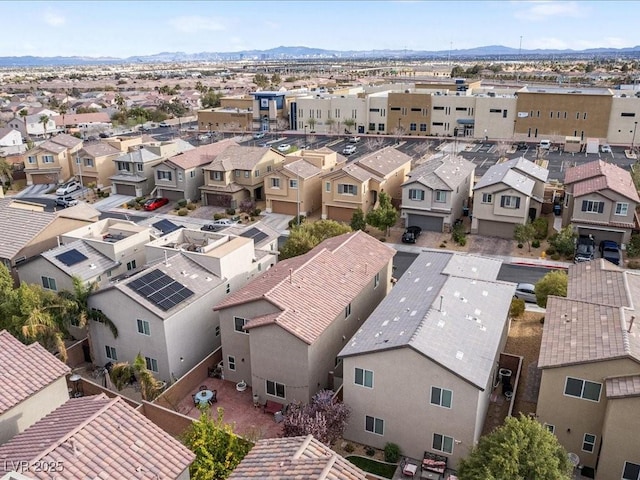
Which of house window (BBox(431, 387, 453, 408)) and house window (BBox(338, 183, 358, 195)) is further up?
house window (BBox(338, 183, 358, 195))

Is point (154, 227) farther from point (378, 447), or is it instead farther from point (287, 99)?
point (287, 99)

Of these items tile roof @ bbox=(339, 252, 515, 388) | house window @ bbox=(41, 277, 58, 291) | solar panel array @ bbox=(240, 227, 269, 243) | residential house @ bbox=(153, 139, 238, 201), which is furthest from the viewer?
residential house @ bbox=(153, 139, 238, 201)

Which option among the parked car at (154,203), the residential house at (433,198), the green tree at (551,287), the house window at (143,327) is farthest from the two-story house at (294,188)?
the house window at (143,327)

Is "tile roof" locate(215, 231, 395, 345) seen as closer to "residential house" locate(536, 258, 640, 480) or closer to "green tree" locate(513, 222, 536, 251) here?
"residential house" locate(536, 258, 640, 480)

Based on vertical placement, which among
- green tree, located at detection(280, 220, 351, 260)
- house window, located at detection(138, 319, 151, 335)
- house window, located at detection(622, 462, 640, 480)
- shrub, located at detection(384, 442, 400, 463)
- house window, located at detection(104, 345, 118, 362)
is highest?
green tree, located at detection(280, 220, 351, 260)

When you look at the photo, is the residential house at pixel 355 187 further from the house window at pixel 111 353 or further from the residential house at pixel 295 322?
the house window at pixel 111 353

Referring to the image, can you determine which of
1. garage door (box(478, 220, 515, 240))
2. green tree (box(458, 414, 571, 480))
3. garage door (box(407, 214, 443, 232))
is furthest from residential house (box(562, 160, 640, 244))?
green tree (box(458, 414, 571, 480))

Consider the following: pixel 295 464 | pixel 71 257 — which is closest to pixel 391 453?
pixel 295 464
